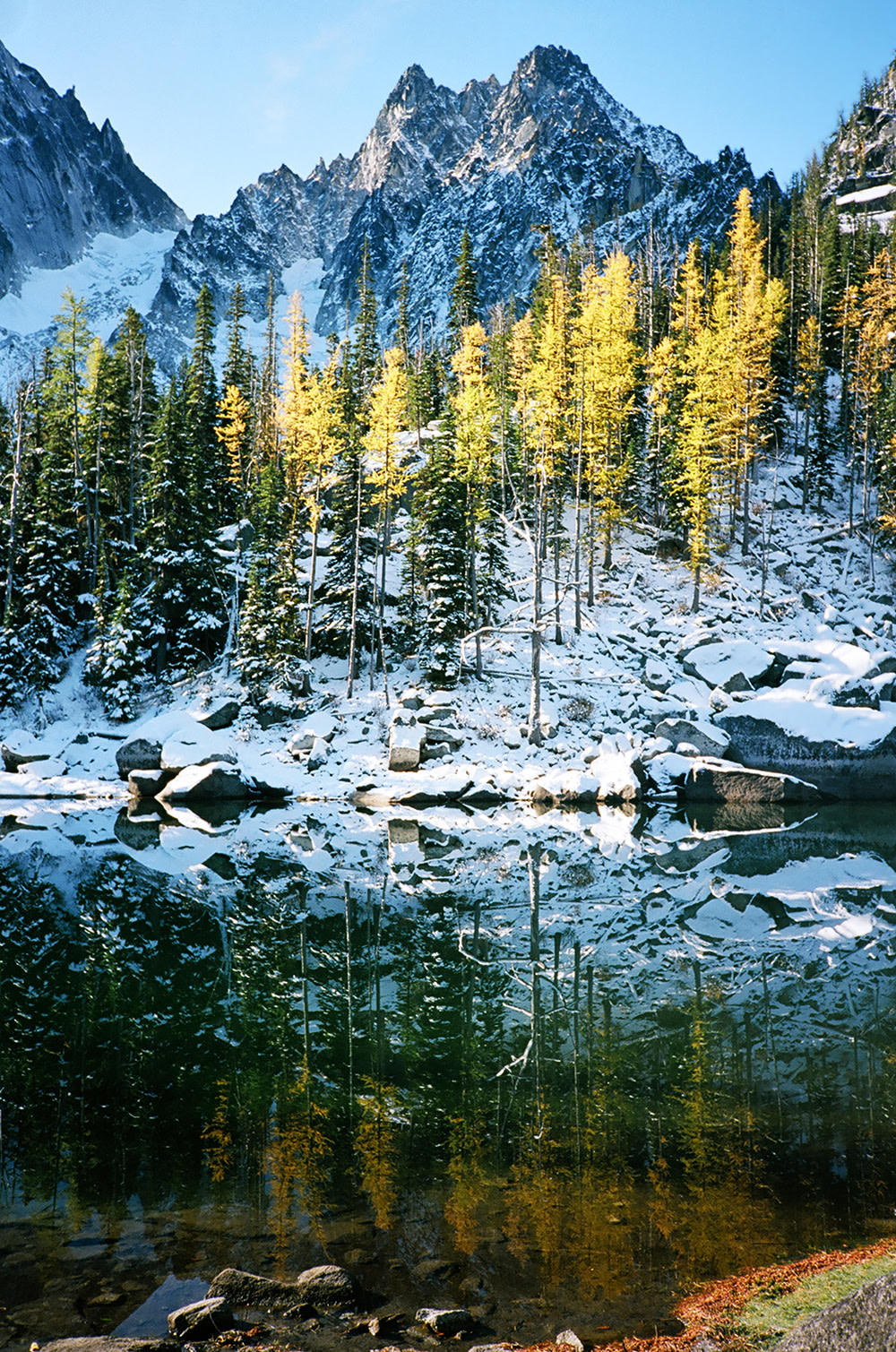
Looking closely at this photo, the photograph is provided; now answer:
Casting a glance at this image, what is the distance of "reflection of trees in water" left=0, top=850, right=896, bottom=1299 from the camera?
20.6 feet

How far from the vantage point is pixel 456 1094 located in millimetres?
8492

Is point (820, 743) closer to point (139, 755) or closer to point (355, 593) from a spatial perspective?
point (355, 593)

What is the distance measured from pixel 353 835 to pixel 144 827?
757 cm

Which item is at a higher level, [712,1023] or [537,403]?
[537,403]

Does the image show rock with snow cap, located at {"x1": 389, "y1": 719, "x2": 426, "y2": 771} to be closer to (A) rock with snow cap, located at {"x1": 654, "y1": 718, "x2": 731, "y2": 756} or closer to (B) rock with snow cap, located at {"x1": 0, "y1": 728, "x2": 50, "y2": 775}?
(A) rock with snow cap, located at {"x1": 654, "y1": 718, "x2": 731, "y2": 756}

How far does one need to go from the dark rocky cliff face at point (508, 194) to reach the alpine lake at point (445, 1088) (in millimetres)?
98631

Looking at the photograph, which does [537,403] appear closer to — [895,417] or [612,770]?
[612,770]

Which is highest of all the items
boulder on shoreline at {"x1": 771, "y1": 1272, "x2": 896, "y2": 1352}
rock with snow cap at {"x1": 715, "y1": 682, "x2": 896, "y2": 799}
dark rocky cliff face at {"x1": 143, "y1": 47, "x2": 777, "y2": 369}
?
dark rocky cliff face at {"x1": 143, "y1": 47, "x2": 777, "y2": 369}

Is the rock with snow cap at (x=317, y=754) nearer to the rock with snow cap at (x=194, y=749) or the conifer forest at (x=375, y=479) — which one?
the rock with snow cap at (x=194, y=749)

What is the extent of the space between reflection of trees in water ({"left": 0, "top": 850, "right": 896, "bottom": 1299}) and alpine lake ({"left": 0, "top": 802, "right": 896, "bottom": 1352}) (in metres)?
0.04

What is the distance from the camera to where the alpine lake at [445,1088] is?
18.6 ft

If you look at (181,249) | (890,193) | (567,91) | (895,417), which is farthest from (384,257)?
(895,417)

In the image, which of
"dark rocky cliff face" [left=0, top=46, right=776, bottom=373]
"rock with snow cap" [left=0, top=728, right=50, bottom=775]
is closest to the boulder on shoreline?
"rock with snow cap" [left=0, top=728, right=50, bottom=775]

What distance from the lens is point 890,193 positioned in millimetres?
80812
